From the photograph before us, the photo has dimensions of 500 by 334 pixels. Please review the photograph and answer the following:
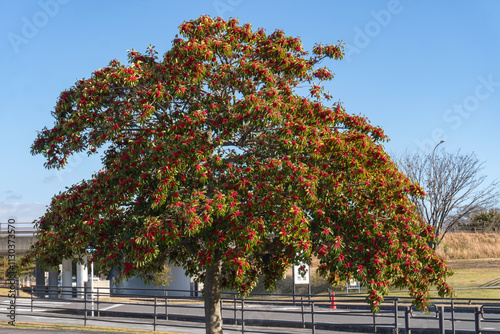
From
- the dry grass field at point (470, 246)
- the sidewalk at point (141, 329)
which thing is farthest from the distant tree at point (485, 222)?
the sidewalk at point (141, 329)

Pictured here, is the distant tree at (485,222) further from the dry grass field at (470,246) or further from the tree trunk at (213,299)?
the tree trunk at (213,299)

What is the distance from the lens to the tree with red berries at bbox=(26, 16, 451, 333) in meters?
11.0

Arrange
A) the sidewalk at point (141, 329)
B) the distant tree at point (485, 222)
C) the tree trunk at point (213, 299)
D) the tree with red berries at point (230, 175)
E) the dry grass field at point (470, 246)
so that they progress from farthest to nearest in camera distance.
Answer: the distant tree at point (485, 222), the dry grass field at point (470, 246), the sidewalk at point (141, 329), the tree trunk at point (213, 299), the tree with red berries at point (230, 175)

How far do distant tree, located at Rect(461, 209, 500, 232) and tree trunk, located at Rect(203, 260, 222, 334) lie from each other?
4362cm

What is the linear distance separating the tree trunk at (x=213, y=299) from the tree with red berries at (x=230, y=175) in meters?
0.95

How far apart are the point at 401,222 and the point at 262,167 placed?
322cm

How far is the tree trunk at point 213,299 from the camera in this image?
13594 mm

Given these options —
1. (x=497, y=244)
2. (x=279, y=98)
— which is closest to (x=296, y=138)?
(x=279, y=98)

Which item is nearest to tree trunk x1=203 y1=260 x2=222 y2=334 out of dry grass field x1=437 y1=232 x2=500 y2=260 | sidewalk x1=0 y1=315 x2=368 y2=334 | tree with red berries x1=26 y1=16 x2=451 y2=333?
tree with red berries x1=26 y1=16 x2=451 y2=333

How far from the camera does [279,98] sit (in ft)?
38.5

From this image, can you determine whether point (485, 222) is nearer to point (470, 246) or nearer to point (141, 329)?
→ point (470, 246)

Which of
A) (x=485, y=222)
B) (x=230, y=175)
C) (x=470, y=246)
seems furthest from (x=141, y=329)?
(x=485, y=222)

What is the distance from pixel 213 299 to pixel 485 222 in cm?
4718

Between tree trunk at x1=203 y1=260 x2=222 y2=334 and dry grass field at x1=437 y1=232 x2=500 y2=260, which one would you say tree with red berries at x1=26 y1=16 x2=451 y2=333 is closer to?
tree trunk at x1=203 y1=260 x2=222 y2=334
